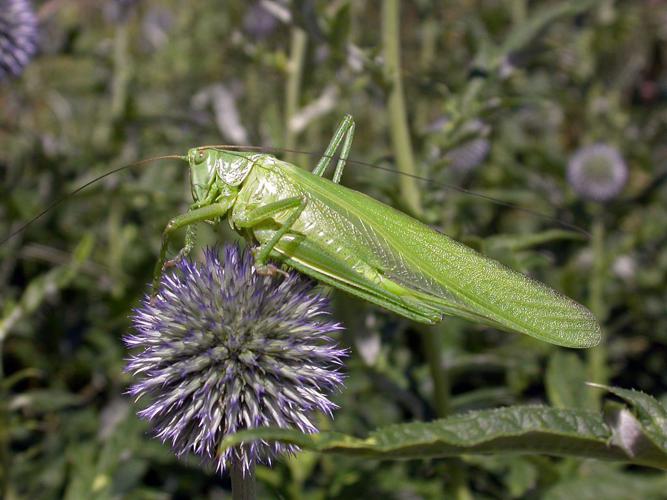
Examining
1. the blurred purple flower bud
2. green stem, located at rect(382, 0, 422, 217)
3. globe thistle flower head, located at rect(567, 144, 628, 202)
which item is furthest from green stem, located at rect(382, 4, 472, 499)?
the blurred purple flower bud

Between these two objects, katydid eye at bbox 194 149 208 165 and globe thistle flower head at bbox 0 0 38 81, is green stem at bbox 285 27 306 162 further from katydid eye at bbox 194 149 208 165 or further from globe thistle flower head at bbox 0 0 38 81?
katydid eye at bbox 194 149 208 165

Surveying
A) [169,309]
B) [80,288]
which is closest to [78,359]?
[80,288]

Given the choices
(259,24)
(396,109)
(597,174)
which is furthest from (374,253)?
(259,24)

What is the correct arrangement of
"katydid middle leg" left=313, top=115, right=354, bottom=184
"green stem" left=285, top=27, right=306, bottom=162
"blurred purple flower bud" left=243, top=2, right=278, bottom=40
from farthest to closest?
"blurred purple flower bud" left=243, top=2, right=278, bottom=40
"green stem" left=285, top=27, right=306, bottom=162
"katydid middle leg" left=313, top=115, right=354, bottom=184

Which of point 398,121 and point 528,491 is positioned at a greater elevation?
point 398,121

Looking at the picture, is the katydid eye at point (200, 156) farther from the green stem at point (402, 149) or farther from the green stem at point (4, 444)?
the green stem at point (4, 444)

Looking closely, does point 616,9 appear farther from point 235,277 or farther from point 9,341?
point 9,341

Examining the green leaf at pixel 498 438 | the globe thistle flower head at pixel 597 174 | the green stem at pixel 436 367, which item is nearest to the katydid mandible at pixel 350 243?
the green leaf at pixel 498 438
